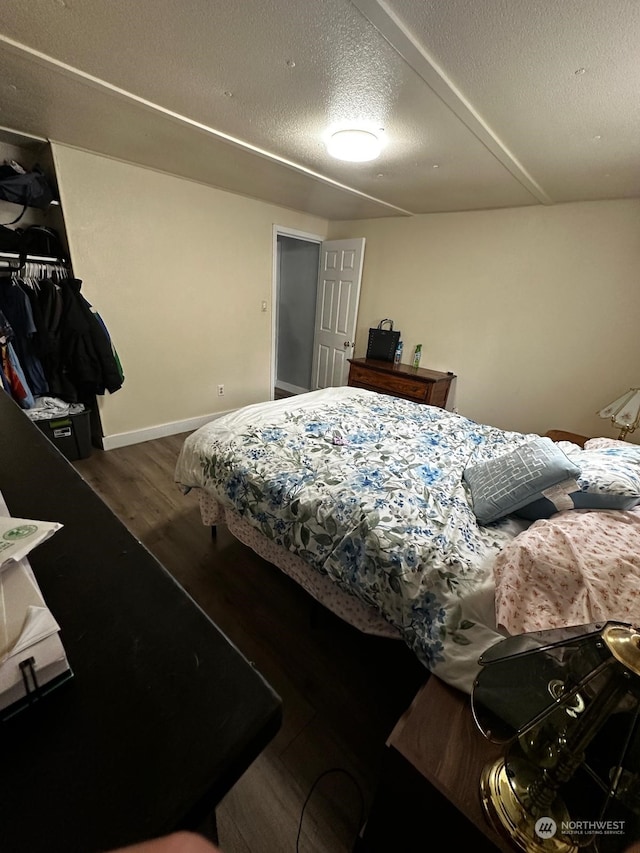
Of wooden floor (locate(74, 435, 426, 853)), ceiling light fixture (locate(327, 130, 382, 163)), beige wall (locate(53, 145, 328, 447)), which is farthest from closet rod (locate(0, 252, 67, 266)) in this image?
ceiling light fixture (locate(327, 130, 382, 163))

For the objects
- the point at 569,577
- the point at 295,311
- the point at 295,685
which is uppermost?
the point at 295,311

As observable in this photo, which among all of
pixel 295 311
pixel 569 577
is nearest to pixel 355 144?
pixel 569 577

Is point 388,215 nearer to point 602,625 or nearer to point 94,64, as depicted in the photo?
point 94,64

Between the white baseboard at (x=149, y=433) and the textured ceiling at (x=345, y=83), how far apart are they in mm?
2081

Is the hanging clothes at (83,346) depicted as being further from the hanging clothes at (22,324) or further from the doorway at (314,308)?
the doorway at (314,308)

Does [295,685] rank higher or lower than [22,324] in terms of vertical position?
lower

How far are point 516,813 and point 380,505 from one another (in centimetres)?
79

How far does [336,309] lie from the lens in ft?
13.1

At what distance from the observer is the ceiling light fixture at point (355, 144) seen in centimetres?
174

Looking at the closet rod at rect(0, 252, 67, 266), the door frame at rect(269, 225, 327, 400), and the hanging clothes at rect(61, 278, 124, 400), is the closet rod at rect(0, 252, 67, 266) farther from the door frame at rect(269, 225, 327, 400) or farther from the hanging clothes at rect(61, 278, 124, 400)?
the door frame at rect(269, 225, 327, 400)

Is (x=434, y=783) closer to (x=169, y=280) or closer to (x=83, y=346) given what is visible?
A: (x=83, y=346)

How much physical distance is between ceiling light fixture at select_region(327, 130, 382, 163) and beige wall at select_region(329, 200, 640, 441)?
63.0 inches

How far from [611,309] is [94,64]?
334cm

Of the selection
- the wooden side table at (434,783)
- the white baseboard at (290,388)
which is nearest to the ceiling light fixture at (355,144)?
the wooden side table at (434,783)
